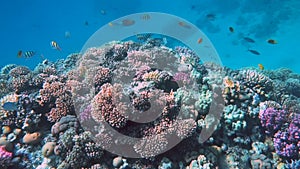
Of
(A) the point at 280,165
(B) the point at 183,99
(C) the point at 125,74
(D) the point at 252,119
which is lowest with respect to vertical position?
(A) the point at 280,165

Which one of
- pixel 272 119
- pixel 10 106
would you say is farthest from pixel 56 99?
pixel 272 119

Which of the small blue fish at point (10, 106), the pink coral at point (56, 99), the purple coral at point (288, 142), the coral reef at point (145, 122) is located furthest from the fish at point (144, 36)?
the purple coral at point (288, 142)

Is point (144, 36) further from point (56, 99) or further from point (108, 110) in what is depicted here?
point (108, 110)

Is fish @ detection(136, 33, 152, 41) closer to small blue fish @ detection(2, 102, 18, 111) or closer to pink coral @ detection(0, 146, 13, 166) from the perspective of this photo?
small blue fish @ detection(2, 102, 18, 111)

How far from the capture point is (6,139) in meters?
4.86

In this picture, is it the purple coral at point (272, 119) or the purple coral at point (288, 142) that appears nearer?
the purple coral at point (288, 142)

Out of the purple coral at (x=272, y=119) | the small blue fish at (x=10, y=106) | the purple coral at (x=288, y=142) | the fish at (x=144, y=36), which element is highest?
the fish at (x=144, y=36)

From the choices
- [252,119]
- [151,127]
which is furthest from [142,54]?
[252,119]

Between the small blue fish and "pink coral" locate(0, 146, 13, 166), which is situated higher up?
the small blue fish

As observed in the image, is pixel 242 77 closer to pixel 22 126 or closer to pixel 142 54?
pixel 142 54

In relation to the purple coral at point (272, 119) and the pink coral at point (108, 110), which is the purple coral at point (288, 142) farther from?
the pink coral at point (108, 110)

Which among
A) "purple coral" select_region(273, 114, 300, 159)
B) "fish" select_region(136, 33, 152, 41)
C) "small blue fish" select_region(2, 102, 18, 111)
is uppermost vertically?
"fish" select_region(136, 33, 152, 41)

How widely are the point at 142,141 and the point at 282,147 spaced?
10.0 ft

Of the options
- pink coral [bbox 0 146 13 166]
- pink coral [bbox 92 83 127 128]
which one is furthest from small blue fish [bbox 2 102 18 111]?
pink coral [bbox 92 83 127 128]
